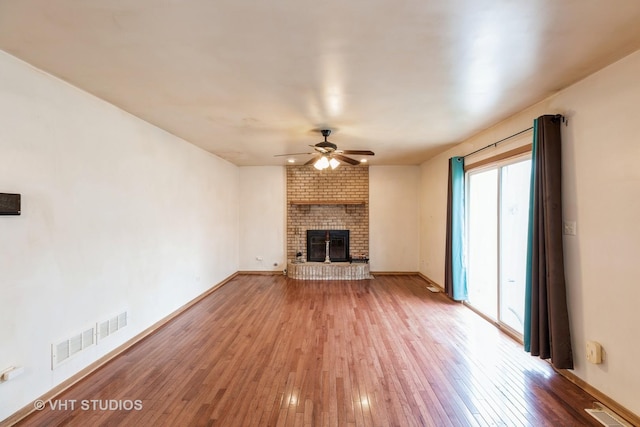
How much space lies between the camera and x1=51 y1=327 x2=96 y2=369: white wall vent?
226 centimetres

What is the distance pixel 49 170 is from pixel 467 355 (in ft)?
13.4

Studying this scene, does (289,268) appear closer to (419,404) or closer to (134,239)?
(134,239)

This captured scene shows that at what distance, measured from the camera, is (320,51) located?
1.90 m

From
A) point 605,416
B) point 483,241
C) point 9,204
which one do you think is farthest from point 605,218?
point 9,204

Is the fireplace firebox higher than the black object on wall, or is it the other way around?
the black object on wall

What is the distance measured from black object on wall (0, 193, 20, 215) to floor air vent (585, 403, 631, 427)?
4.25 metres

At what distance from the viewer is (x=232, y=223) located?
6.41 metres

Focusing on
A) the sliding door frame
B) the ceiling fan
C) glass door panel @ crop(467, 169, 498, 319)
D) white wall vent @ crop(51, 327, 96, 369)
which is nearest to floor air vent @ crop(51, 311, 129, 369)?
white wall vent @ crop(51, 327, 96, 369)

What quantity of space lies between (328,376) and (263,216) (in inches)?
186

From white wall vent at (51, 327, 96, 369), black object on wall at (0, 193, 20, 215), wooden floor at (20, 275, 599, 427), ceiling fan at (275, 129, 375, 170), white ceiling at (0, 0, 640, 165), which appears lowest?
wooden floor at (20, 275, 599, 427)

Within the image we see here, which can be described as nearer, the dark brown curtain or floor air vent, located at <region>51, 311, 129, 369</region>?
floor air vent, located at <region>51, 311, 129, 369</region>

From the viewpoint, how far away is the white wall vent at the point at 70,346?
7.41ft

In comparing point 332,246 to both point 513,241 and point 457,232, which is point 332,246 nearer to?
point 457,232

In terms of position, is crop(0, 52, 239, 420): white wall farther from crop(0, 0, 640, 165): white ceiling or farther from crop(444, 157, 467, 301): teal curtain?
crop(444, 157, 467, 301): teal curtain
